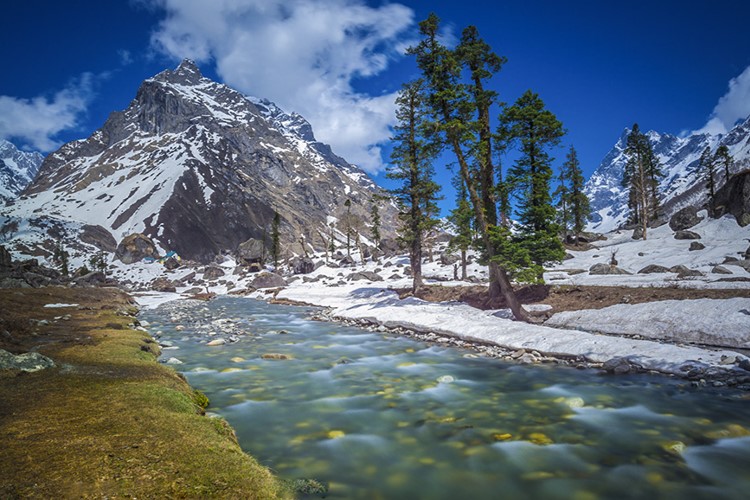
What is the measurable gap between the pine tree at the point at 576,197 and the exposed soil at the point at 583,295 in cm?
4213

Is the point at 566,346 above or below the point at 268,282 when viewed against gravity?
below

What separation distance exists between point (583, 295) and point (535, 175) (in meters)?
8.27

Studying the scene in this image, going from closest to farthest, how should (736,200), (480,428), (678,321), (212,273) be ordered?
(480,428) → (678,321) → (736,200) → (212,273)

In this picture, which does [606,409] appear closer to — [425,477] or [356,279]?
[425,477]

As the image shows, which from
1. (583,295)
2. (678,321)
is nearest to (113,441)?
(678,321)

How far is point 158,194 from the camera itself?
184 m

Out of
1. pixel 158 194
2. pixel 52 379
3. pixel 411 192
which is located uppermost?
pixel 158 194

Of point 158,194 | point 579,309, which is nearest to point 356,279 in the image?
point 579,309

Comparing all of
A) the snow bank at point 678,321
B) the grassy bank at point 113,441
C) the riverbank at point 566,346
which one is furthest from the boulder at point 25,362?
the snow bank at point 678,321

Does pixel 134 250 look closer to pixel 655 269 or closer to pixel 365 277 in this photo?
pixel 365 277

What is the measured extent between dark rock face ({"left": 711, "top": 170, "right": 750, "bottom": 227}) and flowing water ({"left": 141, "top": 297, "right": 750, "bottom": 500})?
158ft

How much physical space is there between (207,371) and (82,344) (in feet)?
15.3

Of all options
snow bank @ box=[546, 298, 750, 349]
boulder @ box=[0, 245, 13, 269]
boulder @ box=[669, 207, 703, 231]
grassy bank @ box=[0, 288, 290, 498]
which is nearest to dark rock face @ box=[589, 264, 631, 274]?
snow bank @ box=[546, 298, 750, 349]

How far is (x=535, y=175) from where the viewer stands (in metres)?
23.3
